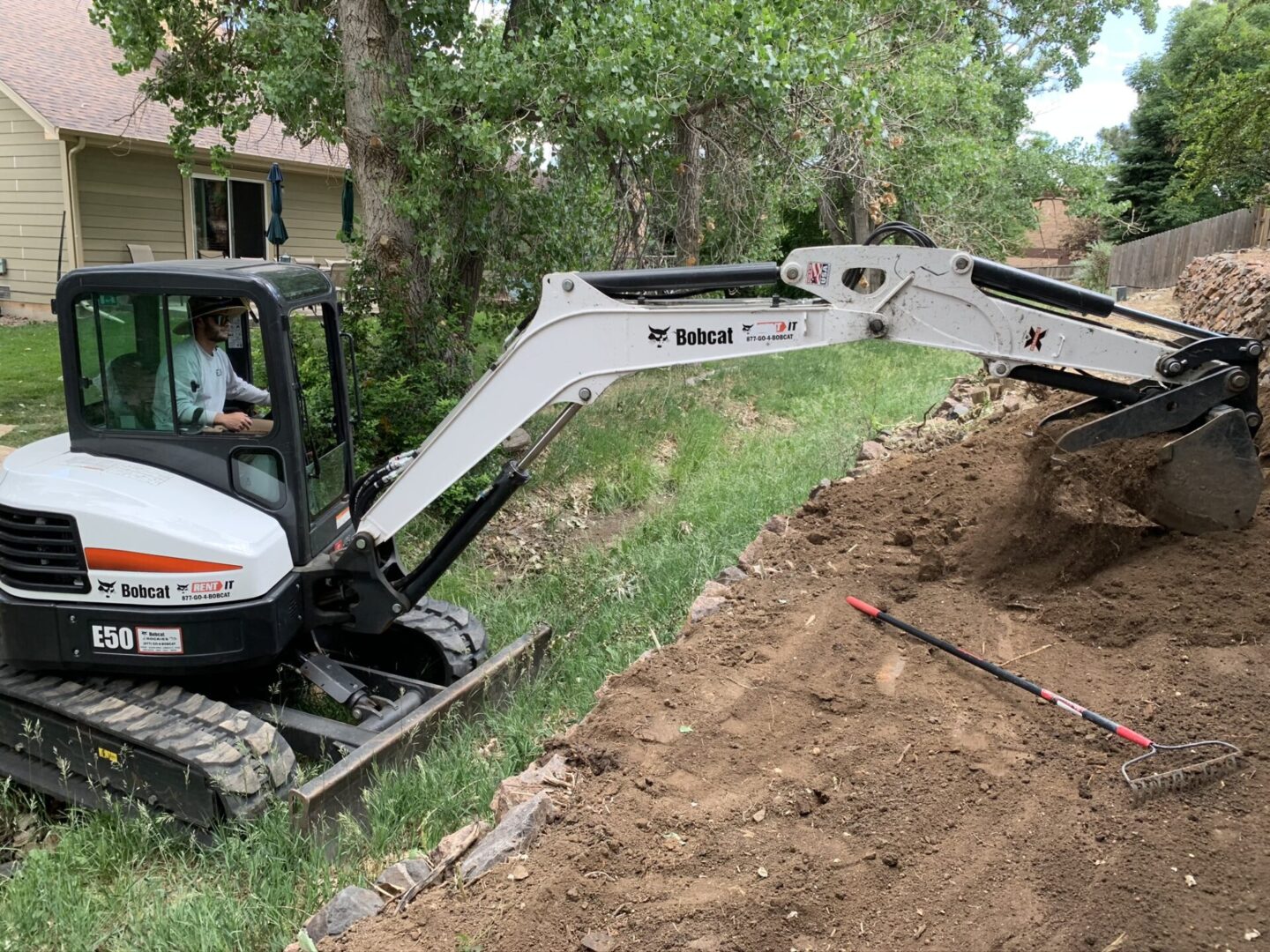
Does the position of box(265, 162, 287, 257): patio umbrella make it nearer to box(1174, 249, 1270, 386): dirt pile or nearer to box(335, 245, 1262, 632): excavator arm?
A: box(335, 245, 1262, 632): excavator arm

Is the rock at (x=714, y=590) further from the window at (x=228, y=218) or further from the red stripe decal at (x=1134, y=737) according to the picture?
the window at (x=228, y=218)

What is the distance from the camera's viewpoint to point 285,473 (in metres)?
4.87

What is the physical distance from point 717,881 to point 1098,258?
89.9ft

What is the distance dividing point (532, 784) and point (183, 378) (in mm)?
2514

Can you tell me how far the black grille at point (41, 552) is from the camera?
464 cm

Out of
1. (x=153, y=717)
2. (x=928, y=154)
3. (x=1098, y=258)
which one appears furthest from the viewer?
(x=1098, y=258)

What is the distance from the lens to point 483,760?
472cm

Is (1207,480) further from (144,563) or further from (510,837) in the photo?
(144,563)

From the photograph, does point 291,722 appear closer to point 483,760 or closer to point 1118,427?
point 483,760

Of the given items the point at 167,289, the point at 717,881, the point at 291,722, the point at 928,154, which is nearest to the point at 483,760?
the point at 291,722

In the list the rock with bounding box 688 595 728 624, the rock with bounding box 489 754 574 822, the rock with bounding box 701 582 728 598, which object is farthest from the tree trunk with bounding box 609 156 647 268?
the rock with bounding box 489 754 574 822

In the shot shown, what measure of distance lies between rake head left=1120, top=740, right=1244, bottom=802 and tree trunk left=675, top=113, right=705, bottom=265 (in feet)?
22.1

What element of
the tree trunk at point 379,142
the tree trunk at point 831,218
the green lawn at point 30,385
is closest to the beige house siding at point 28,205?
the green lawn at point 30,385

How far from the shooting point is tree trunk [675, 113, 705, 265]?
10.1 meters
